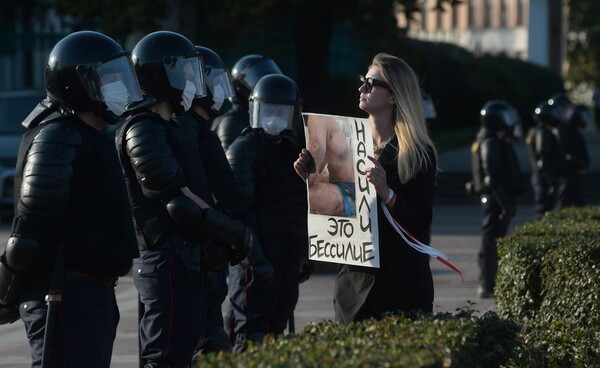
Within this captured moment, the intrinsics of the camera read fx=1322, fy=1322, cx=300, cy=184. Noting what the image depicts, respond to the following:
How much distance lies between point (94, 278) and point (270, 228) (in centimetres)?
270

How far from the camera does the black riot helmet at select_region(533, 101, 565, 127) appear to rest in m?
15.5

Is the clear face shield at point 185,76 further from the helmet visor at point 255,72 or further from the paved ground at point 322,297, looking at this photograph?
the helmet visor at point 255,72

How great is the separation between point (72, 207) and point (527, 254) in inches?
136

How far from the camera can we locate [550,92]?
51.1m

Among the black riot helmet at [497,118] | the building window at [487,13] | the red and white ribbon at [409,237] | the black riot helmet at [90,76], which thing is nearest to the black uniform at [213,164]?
the black riot helmet at [90,76]

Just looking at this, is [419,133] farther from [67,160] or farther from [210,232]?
[67,160]

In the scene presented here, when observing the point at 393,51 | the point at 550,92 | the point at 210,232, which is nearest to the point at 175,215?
the point at 210,232

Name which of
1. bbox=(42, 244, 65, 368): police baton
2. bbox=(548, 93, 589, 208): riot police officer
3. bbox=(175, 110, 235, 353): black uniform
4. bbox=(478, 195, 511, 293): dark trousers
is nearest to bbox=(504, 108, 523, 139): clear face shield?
bbox=(478, 195, 511, 293): dark trousers

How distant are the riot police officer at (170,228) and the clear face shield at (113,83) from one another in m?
0.34

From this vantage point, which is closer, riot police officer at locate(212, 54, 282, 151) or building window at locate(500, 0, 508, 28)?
riot police officer at locate(212, 54, 282, 151)

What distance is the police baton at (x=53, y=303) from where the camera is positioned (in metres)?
4.71

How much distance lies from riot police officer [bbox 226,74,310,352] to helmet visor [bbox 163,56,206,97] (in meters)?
1.41

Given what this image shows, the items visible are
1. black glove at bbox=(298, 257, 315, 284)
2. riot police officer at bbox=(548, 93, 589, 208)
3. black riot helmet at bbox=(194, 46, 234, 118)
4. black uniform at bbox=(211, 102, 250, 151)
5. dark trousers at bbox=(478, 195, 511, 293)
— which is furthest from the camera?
riot police officer at bbox=(548, 93, 589, 208)

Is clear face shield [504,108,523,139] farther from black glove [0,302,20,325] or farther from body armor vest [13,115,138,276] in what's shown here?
black glove [0,302,20,325]
